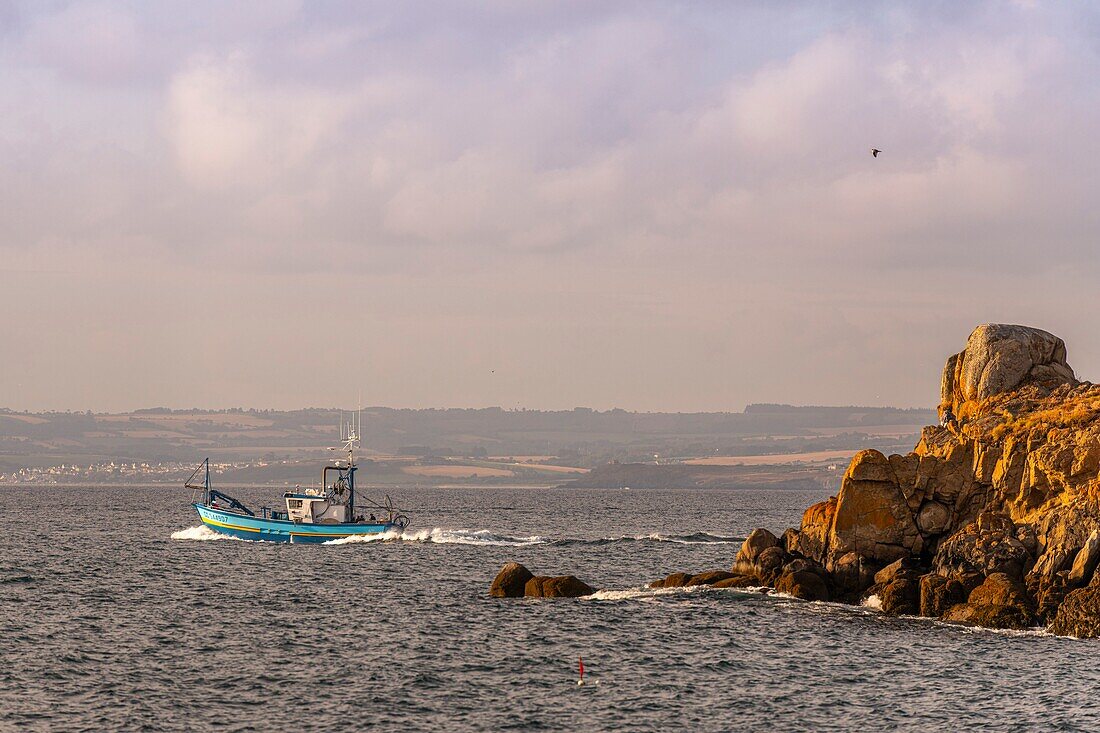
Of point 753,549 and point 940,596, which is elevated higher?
point 753,549

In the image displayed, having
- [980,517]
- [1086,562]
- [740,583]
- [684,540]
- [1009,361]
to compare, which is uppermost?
[1009,361]

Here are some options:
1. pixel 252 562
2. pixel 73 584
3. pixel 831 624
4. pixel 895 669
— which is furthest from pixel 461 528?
pixel 895 669

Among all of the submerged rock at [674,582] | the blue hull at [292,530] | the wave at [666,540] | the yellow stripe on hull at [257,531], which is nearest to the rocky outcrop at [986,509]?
the submerged rock at [674,582]

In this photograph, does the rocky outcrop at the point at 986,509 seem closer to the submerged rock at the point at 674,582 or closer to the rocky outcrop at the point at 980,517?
the rocky outcrop at the point at 980,517

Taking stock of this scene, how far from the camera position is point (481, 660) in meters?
53.8

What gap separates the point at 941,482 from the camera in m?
71.2

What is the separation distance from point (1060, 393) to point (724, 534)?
2841 inches

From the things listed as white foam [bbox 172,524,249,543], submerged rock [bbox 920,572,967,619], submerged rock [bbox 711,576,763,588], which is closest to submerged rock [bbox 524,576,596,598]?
submerged rock [bbox 711,576,763,588]

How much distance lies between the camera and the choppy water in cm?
4388

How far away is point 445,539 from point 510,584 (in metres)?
52.7

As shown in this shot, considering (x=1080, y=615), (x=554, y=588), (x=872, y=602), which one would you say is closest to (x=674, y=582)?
(x=554, y=588)

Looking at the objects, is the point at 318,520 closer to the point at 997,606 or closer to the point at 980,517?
the point at 980,517

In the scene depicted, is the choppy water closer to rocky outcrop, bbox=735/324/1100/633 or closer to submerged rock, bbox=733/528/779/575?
rocky outcrop, bbox=735/324/1100/633

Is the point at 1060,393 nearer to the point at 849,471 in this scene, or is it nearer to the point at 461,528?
the point at 849,471
